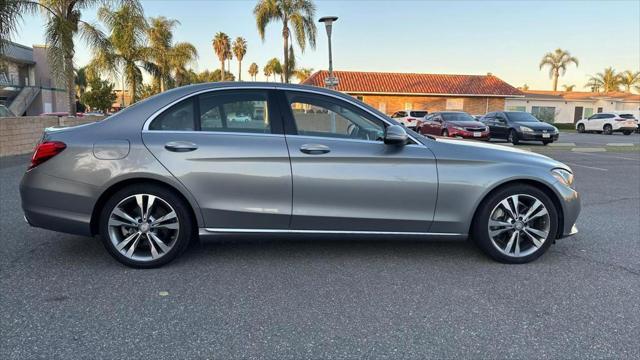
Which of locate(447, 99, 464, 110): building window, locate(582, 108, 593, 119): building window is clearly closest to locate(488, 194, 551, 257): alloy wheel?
locate(447, 99, 464, 110): building window

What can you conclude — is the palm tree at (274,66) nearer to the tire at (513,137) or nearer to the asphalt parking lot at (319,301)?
the tire at (513,137)

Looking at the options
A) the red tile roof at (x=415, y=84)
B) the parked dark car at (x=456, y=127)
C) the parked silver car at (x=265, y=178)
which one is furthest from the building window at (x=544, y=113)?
the parked silver car at (x=265, y=178)

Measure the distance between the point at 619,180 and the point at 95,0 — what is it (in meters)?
15.8

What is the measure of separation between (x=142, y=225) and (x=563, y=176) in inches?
147

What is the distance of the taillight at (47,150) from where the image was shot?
374 cm

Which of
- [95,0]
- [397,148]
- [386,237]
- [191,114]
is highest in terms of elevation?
[95,0]

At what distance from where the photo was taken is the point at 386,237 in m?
3.98

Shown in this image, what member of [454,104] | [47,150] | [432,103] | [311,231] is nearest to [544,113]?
[454,104]

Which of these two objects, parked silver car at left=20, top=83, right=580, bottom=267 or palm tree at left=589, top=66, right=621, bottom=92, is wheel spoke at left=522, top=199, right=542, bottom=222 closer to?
parked silver car at left=20, top=83, right=580, bottom=267

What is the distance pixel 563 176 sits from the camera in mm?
4129

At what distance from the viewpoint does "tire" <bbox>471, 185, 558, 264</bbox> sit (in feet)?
13.1

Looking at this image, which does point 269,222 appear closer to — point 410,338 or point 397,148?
point 397,148

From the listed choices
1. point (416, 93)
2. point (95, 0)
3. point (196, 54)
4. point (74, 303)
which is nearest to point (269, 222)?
point (74, 303)

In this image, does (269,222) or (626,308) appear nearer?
(626,308)
